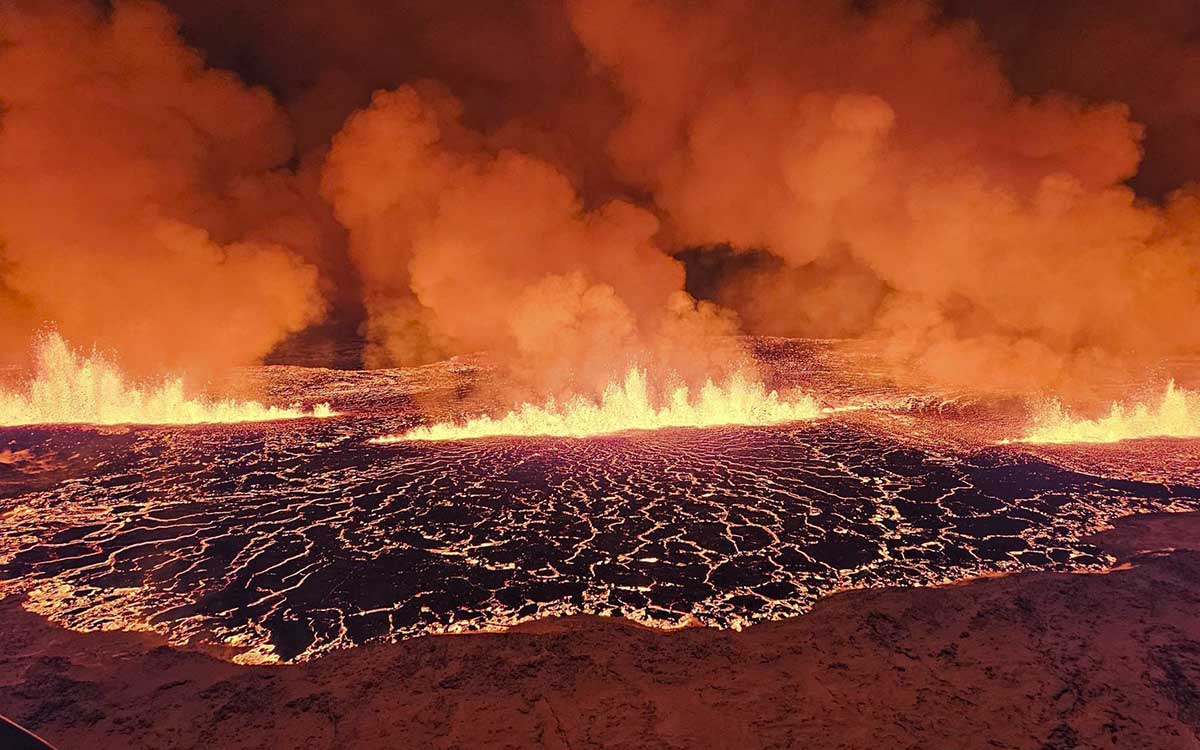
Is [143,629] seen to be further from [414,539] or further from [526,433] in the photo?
[526,433]

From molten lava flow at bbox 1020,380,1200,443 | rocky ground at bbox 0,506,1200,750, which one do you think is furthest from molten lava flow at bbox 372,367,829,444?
rocky ground at bbox 0,506,1200,750

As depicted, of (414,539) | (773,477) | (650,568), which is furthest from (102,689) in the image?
(773,477)

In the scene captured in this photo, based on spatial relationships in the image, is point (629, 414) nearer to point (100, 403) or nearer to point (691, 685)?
point (691, 685)

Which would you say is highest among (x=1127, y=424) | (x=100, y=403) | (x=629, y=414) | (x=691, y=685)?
(x=100, y=403)

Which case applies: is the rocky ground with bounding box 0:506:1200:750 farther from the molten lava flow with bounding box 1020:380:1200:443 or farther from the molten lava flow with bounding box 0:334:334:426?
the molten lava flow with bounding box 0:334:334:426

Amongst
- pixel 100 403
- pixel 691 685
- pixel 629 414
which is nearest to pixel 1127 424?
pixel 629 414

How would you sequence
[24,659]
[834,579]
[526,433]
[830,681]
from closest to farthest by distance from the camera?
1. [830,681]
2. [24,659]
3. [834,579]
4. [526,433]

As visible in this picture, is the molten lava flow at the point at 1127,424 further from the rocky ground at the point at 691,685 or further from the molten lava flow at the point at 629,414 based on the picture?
the rocky ground at the point at 691,685
